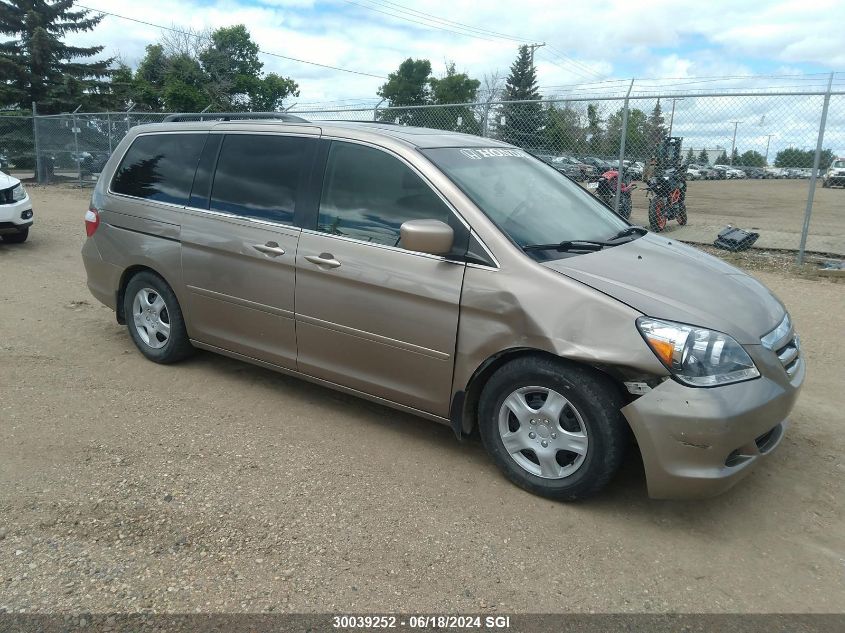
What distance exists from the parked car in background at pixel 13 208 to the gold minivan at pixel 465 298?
5392mm

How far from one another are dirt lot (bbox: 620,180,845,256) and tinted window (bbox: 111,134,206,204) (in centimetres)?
766

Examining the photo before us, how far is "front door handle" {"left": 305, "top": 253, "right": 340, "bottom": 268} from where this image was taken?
3.91m

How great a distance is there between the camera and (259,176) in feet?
14.4

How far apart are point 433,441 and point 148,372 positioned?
2337mm

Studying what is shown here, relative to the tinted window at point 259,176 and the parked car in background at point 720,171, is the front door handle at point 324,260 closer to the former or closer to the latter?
the tinted window at point 259,176

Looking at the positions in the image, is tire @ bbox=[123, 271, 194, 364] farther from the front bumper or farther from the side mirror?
the front bumper

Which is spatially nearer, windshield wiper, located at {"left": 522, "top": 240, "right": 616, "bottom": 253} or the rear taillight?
windshield wiper, located at {"left": 522, "top": 240, "right": 616, "bottom": 253}

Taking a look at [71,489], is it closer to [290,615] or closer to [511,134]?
[290,615]

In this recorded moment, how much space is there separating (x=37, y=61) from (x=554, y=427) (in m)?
36.5

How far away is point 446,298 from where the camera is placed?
138 inches

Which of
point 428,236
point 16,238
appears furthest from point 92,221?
point 16,238

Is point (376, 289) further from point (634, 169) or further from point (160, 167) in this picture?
point (634, 169)

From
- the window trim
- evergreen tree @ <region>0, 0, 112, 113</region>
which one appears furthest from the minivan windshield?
evergreen tree @ <region>0, 0, 112, 113</region>

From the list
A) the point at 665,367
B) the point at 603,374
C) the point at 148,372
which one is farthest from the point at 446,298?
the point at 148,372
